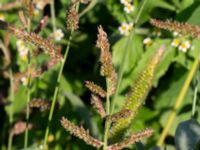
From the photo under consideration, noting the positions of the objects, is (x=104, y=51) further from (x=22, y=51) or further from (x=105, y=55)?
(x=22, y=51)

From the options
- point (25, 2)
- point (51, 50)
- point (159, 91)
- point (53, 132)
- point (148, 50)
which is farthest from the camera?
point (159, 91)

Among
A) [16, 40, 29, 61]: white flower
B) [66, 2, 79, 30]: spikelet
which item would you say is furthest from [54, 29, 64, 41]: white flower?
[66, 2, 79, 30]: spikelet

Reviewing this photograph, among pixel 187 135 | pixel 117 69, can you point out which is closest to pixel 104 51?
pixel 187 135

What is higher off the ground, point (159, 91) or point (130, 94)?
point (130, 94)

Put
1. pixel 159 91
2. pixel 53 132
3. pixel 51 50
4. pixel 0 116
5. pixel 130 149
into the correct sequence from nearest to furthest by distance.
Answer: pixel 51 50 < pixel 130 149 < pixel 53 132 < pixel 159 91 < pixel 0 116

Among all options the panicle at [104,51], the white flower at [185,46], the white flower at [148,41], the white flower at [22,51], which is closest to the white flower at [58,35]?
the white flower at [22,51]

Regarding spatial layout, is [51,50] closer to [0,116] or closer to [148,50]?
[148,50]

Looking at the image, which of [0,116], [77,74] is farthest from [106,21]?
[0,116]

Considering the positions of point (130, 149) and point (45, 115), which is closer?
point (130, 149)

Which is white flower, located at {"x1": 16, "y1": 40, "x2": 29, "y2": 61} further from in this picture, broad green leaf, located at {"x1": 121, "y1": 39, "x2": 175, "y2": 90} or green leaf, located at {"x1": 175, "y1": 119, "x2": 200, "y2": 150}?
green leaf, located at {"x1": 175, "y1": 119, "x2": 200, "y2": 150}
